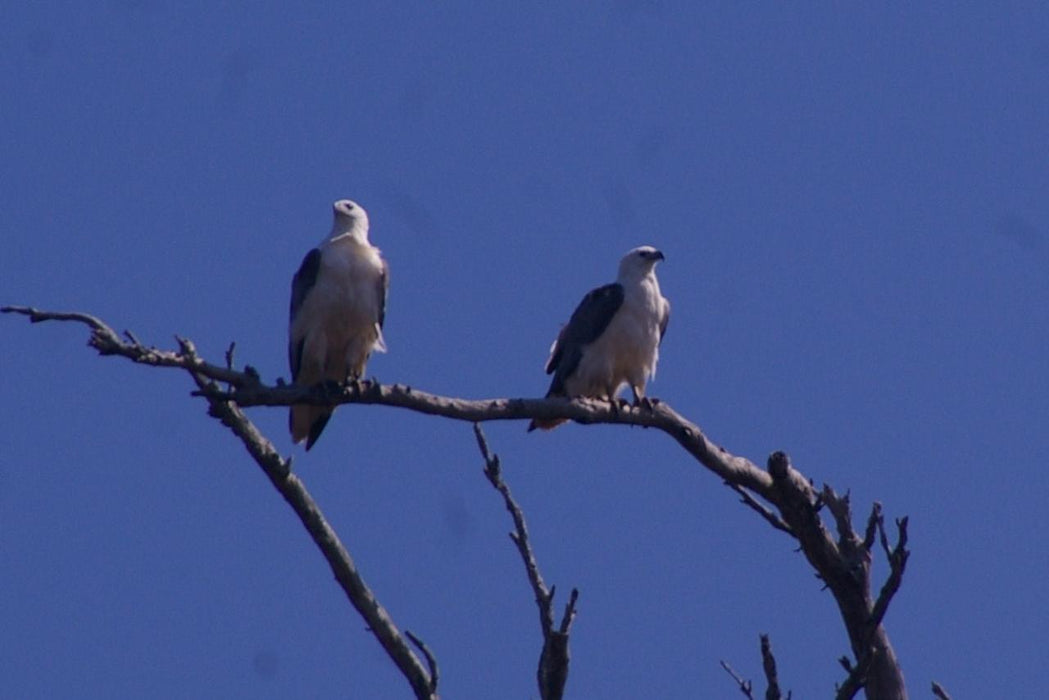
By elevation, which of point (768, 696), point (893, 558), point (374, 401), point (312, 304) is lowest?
point (768, 696)

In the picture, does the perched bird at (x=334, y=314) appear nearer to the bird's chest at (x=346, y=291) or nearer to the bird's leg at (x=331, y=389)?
the bird's chest at (x=346, y=291)

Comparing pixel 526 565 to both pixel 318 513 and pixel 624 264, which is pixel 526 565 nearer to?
pixel 318 513

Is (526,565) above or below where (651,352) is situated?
below

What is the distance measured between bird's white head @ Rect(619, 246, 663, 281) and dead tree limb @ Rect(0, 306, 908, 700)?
250 centimetres

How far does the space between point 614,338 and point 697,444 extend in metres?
2.61

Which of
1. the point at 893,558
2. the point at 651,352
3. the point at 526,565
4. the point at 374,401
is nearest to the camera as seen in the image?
the point at 893,558

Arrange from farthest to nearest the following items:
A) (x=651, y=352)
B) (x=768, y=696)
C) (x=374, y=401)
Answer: (x=651, y=352), (x=374, y=401), (x=768, y=696)

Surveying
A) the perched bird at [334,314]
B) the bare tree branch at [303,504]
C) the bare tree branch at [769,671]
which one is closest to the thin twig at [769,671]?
the bare tree branch at [769,671]

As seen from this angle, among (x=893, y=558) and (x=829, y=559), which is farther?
(x=829, y=559)

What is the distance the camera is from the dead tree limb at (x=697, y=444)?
7582 millimetres

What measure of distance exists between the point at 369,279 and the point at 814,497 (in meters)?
3.35

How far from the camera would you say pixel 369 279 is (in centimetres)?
1074

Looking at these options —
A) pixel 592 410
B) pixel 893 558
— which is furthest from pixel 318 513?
pixel 893 558

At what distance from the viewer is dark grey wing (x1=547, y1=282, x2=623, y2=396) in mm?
11766
